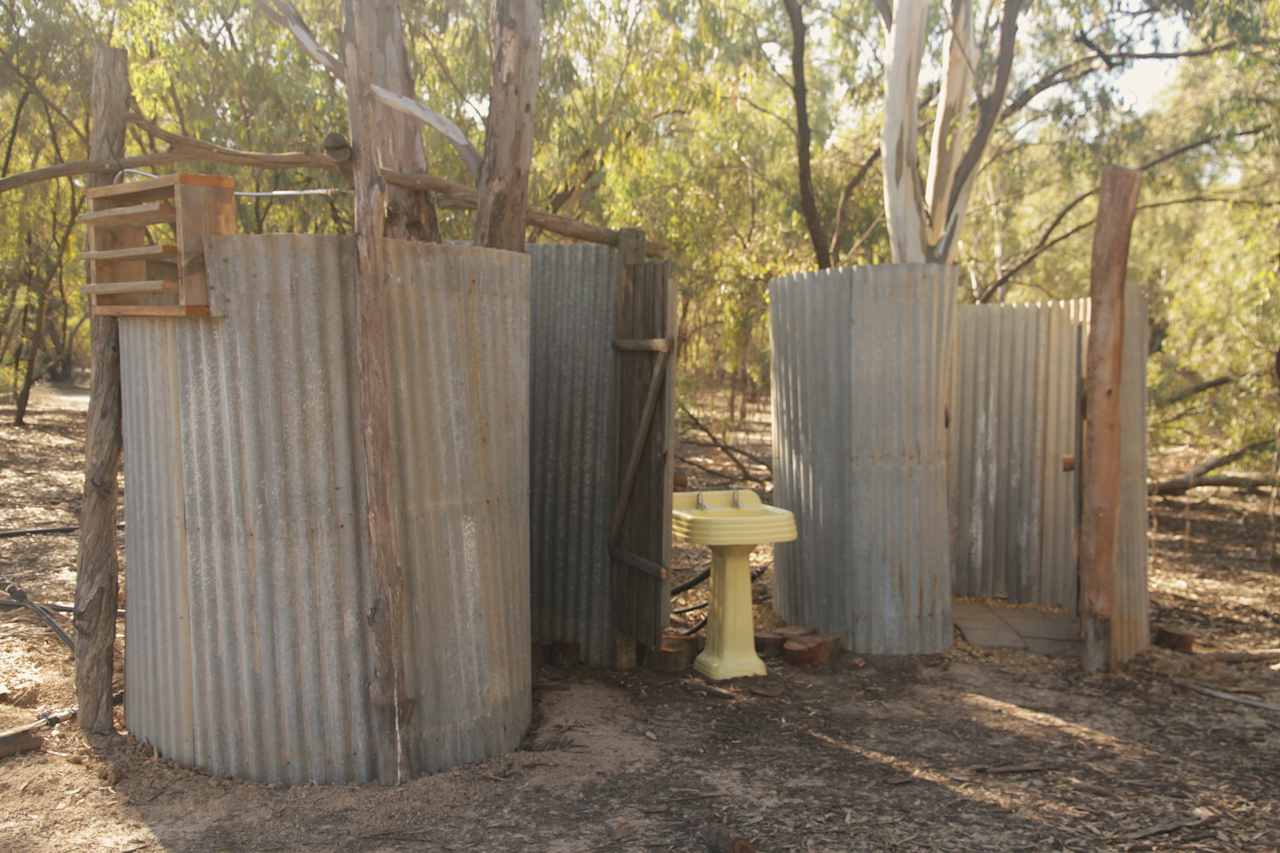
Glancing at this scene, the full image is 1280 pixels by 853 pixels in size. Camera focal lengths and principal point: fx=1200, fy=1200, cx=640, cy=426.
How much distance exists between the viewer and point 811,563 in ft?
24.4

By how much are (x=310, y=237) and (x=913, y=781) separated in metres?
3.31

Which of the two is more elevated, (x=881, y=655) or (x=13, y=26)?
(x=13, y=26)

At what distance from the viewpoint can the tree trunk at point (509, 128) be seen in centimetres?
A: 617

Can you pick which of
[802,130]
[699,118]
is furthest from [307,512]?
[699,118]

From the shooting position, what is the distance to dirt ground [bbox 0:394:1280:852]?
438 cm

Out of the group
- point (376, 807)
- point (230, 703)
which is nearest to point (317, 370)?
point (230, 703)

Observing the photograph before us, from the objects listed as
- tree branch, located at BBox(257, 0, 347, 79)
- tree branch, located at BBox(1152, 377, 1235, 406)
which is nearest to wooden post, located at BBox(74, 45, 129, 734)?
tree branch, located at BBox(257, 0, 347, 79)

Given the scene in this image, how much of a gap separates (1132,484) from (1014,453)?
1.42 m

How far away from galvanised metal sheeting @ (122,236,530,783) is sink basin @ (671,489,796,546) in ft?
5.90

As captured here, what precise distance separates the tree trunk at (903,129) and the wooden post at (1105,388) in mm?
5002

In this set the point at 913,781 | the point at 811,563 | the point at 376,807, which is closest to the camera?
the point at 376,807

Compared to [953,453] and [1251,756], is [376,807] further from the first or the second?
[953,453]

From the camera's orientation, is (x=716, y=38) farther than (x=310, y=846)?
Yes

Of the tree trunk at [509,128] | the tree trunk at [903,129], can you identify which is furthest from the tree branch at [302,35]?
the tree trunk at [903,129]
